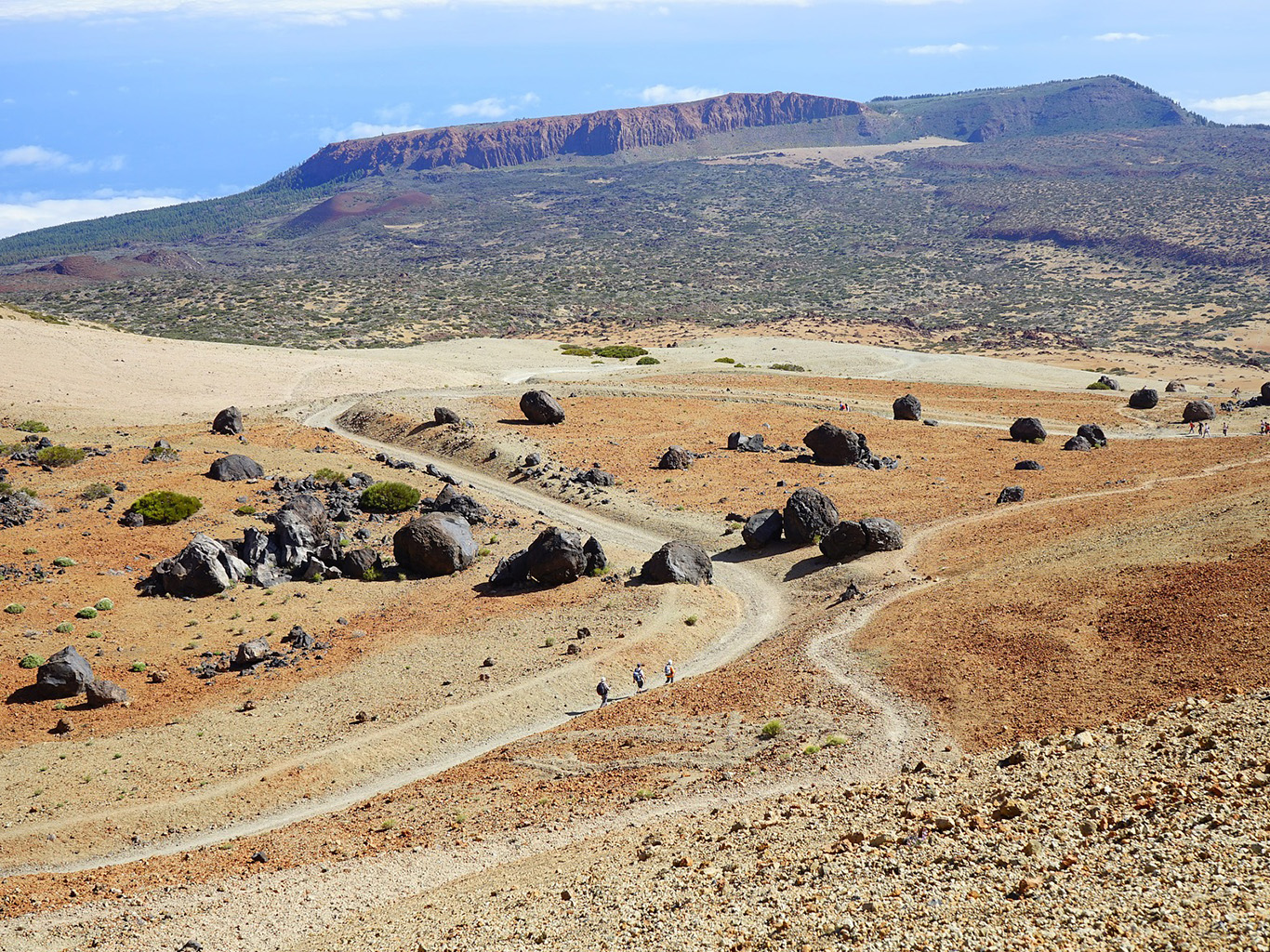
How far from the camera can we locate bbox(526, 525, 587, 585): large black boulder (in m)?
41.2

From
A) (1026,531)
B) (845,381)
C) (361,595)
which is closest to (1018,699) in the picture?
(1026,531)

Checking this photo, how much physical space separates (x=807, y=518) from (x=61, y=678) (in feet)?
98.6

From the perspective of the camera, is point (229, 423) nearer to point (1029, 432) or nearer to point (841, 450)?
point (841, 450)

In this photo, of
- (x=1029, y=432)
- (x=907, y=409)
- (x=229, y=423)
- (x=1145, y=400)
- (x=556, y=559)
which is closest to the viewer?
(x=556, y=559)

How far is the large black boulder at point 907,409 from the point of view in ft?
242

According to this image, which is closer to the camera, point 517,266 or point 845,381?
point 845,381

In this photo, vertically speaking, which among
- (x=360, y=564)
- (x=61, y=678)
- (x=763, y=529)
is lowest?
(x=61, y=678)

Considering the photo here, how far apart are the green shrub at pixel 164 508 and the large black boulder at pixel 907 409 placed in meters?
49.1

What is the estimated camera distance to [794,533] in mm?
45344

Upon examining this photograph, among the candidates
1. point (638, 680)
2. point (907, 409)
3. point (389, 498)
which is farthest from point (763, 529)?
point (907, 409)

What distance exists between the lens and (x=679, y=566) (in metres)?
40.8

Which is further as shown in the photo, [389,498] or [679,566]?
[389,498]

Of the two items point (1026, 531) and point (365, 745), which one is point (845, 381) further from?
point (365, 745)

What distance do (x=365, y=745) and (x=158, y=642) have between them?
12.1 metres
